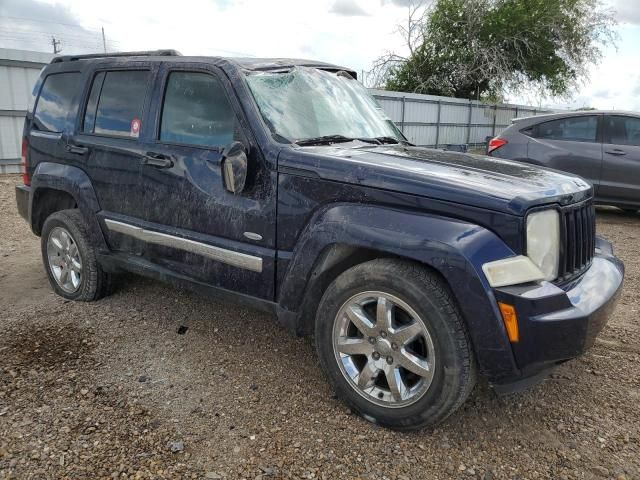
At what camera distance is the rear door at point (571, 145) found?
7.73 m

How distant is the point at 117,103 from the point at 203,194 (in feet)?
4.03

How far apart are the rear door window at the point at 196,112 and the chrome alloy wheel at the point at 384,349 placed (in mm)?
1333

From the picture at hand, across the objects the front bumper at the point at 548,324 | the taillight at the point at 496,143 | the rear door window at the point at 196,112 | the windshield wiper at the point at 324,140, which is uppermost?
the rear door window at the point at 196,112

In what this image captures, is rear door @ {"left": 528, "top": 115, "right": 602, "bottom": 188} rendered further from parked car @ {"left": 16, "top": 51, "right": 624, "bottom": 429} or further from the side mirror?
the side mirror

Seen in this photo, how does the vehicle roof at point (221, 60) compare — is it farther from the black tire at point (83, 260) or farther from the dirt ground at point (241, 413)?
the dirt ground at point (241, 413)

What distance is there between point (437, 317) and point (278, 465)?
100cm

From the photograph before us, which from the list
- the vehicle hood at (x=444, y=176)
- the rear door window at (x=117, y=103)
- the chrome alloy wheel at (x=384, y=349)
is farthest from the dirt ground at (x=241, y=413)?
the rear door window at (x=117, y=103)

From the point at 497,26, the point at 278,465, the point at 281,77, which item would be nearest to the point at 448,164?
the point at 281,77

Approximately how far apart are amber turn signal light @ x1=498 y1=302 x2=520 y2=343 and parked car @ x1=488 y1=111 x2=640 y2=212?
20.5 feet

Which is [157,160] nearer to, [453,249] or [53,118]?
[53,118]

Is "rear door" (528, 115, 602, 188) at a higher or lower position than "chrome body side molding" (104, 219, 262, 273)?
higher

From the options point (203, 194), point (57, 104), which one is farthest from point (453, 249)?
point (57, 104)

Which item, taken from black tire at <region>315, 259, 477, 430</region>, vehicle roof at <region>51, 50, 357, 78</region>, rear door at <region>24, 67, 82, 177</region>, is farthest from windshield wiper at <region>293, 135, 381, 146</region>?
rear door at <region>24, 67, 82, 177</region>

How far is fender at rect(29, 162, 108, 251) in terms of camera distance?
405cm
